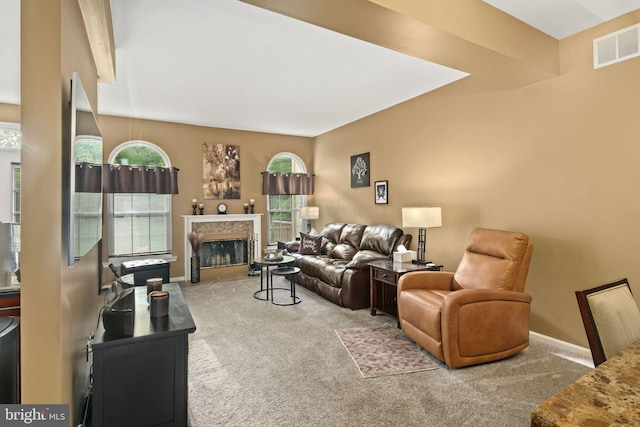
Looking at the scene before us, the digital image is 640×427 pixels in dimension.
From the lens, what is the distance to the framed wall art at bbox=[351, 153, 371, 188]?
5.61 meters

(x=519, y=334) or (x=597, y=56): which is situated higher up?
(x=597, y=56)

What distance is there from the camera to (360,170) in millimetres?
5777

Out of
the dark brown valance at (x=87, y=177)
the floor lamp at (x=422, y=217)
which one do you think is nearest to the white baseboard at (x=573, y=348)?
the floor lamp at (x=422, y=217)

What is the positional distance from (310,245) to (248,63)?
3137mm

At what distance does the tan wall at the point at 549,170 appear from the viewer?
2.69 m

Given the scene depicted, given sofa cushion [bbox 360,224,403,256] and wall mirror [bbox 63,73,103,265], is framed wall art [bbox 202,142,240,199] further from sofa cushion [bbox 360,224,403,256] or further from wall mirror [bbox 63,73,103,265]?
wall mirror [bbox 63,73,103,265]

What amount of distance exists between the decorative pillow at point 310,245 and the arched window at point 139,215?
2.43m

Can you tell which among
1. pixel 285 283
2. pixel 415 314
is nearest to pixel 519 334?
pixel 415 314

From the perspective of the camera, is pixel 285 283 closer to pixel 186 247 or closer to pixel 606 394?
pixel 186 247

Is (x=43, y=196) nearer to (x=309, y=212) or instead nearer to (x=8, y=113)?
(x=8, y=113)

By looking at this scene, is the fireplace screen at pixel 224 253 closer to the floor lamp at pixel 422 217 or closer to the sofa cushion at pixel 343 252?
the sofa cushion at pixel 343 252

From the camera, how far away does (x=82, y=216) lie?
1.78 m

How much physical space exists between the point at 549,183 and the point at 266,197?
498 centimetres

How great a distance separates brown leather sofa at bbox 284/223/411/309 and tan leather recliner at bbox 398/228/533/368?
1.00 metres
